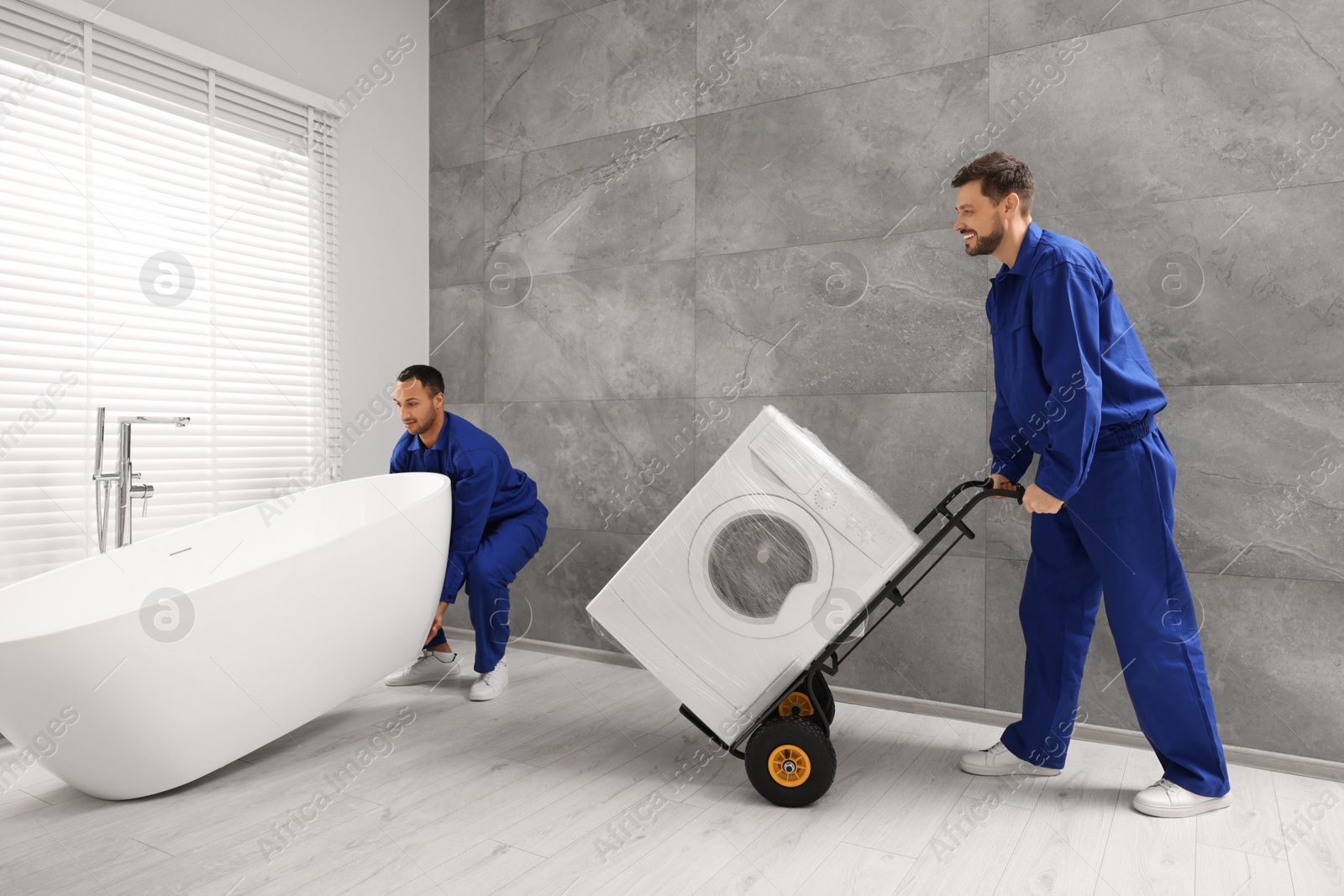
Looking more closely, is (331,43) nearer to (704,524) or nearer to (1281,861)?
(704,524)

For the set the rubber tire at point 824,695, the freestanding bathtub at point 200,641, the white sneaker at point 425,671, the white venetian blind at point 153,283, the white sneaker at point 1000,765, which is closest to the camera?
the freestanding bathtub at point 200,641

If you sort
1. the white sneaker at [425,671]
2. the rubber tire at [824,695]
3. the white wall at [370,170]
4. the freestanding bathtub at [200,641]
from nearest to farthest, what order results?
the freestanding bathtub at [200,641] → the rubber tire at [824,695] → the white sneaker at [425,671] → the white wall at [370,170]

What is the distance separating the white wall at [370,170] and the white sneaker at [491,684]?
1226mm

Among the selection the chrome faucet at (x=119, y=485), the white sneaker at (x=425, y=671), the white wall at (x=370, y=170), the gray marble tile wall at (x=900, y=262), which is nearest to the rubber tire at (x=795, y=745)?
the gray marble tile wall at (x=900, y=262)

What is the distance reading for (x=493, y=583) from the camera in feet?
9.86

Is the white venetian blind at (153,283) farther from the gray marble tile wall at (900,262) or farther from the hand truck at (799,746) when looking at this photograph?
the hand truck at (799,746)

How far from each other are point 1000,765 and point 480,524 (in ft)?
5.87

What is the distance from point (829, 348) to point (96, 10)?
2.71m

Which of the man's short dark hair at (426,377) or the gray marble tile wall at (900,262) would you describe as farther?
the man's short dark hair at (426,377)

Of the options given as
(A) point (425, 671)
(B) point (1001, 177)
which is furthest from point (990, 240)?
(A) point (425, 671)

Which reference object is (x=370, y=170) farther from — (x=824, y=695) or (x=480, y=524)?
(x=824, y=695)

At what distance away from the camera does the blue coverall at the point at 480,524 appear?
299 cm

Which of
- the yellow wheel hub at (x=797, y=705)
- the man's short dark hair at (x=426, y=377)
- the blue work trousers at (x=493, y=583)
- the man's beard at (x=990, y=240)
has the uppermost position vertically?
the man's beard at (x=990, y=240)

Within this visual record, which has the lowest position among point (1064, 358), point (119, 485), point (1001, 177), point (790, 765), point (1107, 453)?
point (790, 765)
